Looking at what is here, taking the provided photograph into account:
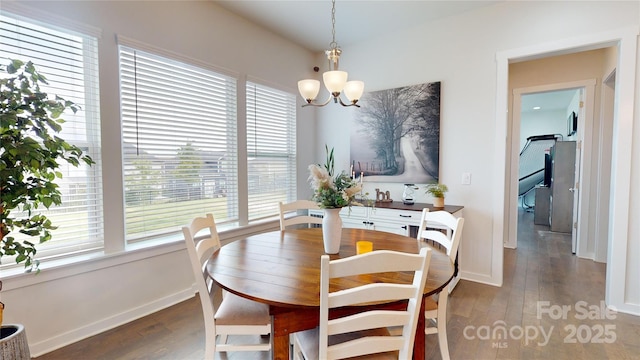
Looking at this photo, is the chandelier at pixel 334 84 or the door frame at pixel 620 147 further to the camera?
the door frame at pixel 620 147

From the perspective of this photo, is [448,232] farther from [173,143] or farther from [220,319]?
[173,143]

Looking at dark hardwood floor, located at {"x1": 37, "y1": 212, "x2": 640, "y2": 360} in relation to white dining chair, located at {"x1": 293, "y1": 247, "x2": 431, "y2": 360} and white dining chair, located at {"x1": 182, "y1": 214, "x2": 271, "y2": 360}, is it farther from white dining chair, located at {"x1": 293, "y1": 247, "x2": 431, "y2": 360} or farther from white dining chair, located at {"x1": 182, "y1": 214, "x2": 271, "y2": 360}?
white dining chair, located at {"x1": 293, "y1": 247, "x2": 431, "y2": 360}

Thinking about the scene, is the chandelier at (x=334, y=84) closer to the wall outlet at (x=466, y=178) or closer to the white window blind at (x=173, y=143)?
the white window blind at (x=173, y=143)

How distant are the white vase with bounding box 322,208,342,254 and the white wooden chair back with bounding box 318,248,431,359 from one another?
64 centimetres

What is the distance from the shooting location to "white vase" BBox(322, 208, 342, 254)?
173 cm

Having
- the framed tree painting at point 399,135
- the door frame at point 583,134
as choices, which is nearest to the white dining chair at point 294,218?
the framed tree painting at point 399,135

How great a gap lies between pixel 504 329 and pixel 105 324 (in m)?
3.06

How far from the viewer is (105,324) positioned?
2234mm

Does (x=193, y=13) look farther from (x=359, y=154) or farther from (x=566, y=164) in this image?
(x=566, y=164)

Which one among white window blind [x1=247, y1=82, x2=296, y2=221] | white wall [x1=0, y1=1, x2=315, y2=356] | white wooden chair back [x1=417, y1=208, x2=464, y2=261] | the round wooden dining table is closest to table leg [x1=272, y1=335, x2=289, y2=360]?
the round wooden dining table

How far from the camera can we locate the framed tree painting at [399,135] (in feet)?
11.2

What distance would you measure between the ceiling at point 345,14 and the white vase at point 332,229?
7.58ft

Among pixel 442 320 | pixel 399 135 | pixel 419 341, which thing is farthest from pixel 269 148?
pixel 419 341

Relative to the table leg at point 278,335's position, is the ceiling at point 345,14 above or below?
above
